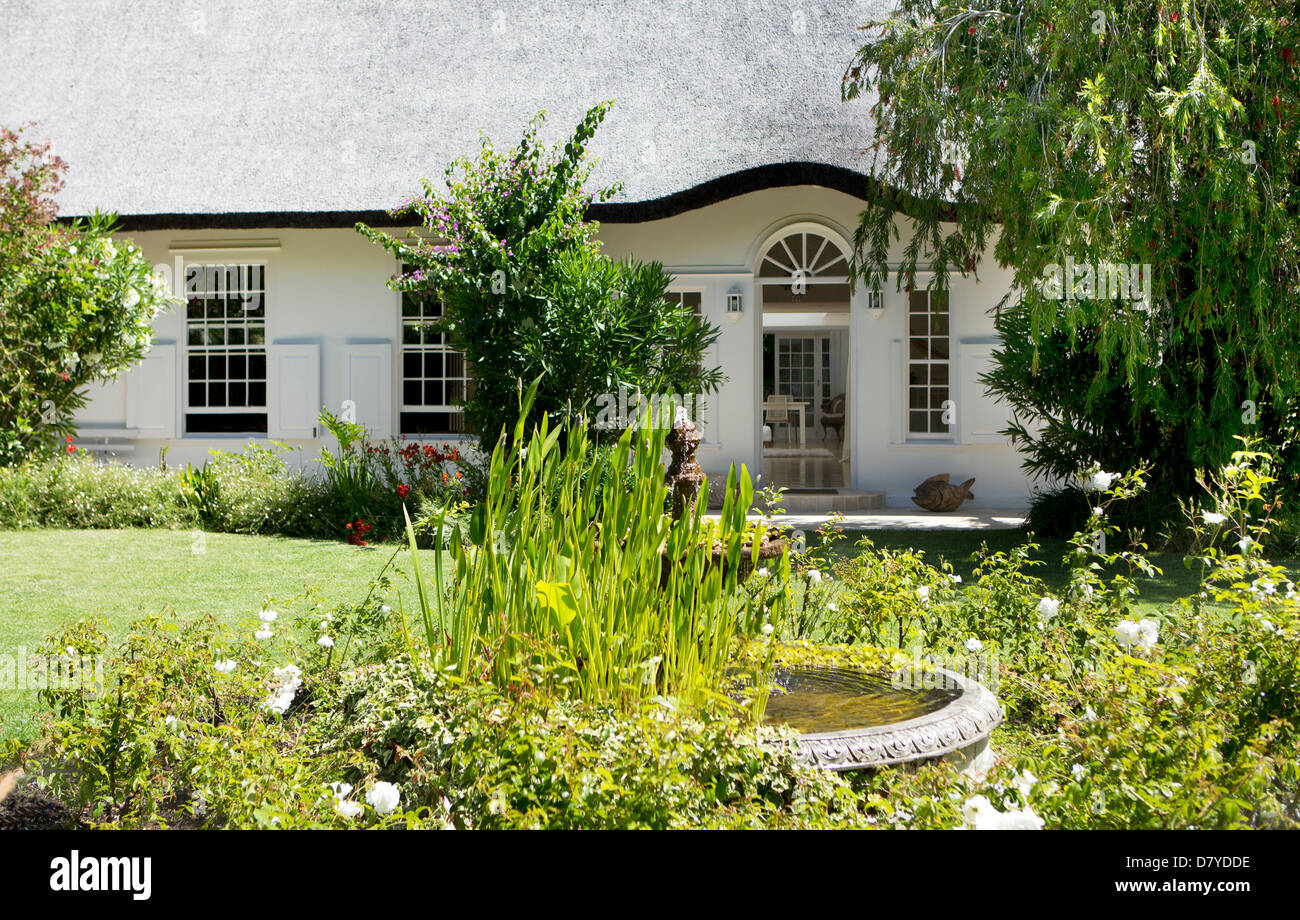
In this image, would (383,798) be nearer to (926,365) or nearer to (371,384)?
(926,365)

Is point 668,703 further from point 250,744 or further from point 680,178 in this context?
point 680,178

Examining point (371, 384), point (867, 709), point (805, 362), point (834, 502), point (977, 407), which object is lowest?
point (867, 709)

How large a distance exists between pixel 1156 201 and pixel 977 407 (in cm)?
448

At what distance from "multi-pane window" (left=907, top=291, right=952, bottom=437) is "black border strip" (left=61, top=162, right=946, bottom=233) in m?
1.50

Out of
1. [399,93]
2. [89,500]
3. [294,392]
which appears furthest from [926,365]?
[89,500]

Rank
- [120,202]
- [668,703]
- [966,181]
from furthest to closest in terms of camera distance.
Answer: [120,202]
[966,181]
[668,703]

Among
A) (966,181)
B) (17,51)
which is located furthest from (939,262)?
(17,51)

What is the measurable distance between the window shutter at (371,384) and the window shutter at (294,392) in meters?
0.36

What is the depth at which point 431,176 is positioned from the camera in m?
11.8

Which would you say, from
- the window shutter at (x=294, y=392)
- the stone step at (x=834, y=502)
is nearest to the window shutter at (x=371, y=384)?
the window shutter at (x=294, y=392)

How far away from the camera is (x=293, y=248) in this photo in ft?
40.5

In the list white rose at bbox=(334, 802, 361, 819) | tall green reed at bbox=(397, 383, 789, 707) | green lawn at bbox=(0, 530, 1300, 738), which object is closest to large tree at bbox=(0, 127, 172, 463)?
green lawn at bbox=(0, 530, 1300, 738)

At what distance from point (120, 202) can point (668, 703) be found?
37.5 ft

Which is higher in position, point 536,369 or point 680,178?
point 680,178
